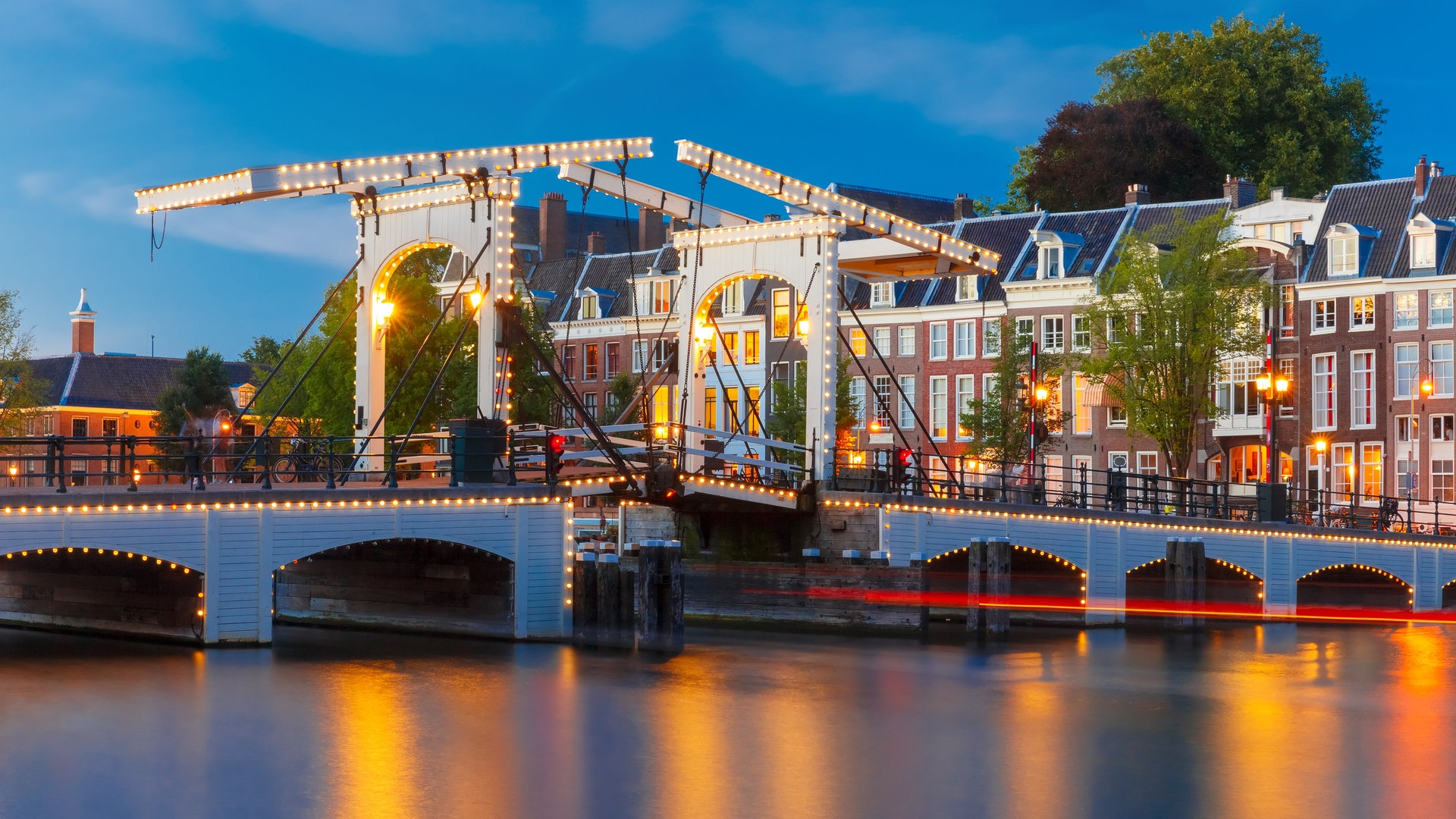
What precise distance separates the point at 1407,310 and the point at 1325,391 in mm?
3337

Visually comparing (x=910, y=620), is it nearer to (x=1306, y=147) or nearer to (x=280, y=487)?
(x=280, y=487)

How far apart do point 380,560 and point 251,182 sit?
6.14 meters

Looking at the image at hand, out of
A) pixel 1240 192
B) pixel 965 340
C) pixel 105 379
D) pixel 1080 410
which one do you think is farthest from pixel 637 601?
pixel 105 379

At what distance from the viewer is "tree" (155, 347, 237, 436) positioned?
70938 millimetres

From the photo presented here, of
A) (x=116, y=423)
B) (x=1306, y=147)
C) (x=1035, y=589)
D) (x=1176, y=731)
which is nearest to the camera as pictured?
(x=1176, y=731)

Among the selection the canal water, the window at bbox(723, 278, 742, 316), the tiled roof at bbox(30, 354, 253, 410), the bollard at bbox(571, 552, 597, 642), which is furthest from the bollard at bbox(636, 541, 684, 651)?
the tiled roof at bbox(30, 354, 253, 410)

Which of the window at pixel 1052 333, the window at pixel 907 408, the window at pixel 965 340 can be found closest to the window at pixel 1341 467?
the window at pixel 1052 333

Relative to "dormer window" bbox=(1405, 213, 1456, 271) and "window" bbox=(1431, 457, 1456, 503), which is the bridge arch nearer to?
"window" bbox=(1431, 457, 1456, 503)

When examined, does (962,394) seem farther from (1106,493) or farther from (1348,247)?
(1106,493)

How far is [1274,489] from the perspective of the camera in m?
37.3

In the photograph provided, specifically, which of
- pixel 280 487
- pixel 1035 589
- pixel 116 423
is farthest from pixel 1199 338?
pixel 116 423

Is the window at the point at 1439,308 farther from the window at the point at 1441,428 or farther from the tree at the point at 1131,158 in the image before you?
the tree at the point at 1131,158

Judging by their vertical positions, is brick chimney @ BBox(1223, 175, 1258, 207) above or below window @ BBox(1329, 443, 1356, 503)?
above

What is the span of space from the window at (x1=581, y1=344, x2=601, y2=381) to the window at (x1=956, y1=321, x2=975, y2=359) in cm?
A: 1542
